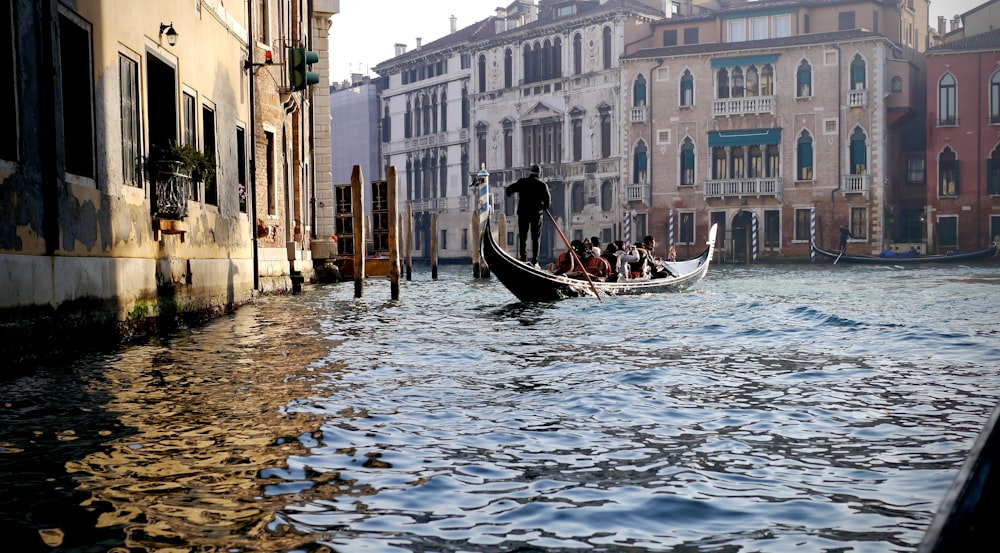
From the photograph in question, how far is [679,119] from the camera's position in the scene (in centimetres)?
3503

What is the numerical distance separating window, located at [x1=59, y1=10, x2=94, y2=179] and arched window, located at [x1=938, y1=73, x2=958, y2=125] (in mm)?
29209

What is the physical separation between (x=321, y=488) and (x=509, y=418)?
1.50 metres

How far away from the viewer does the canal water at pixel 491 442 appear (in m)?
2.97

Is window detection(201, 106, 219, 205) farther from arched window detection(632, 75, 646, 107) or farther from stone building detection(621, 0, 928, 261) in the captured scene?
arched window detection(632, 75, 646, 107)

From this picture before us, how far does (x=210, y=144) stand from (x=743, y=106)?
1017 inches

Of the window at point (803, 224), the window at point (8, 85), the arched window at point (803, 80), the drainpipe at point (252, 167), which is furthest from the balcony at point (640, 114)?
the window at point (8, 85)

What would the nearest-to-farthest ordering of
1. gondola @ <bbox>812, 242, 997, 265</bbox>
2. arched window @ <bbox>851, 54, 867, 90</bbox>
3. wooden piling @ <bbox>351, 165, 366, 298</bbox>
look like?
wooden piling @ <bbox>351, 165, 366, 298</bbox>, gondola @ <bbox>812, 242, 997, 265</bbox>, arched window @ <bbox>851, 54, 867, 90</bbox>

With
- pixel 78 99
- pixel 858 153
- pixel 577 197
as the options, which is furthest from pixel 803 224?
pixel 78 99

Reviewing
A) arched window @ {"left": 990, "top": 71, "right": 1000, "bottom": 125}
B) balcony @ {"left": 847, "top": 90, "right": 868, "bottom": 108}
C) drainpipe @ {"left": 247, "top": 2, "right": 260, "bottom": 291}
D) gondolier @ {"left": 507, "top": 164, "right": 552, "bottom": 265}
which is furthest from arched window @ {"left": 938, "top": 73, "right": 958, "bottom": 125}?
drainpipe @ {"left": 247, "top": 2, "right": 260, "bottom": 291}

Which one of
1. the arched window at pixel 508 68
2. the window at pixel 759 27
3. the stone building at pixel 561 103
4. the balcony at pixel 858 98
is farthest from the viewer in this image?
the arched window at pixel 508 68

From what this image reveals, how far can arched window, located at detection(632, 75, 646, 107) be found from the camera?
3544 centimetres

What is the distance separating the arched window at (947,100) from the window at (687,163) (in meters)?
7.45

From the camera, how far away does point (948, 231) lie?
103 ft

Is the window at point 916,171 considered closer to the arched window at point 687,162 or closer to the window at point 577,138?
the arched window at point 687,162
